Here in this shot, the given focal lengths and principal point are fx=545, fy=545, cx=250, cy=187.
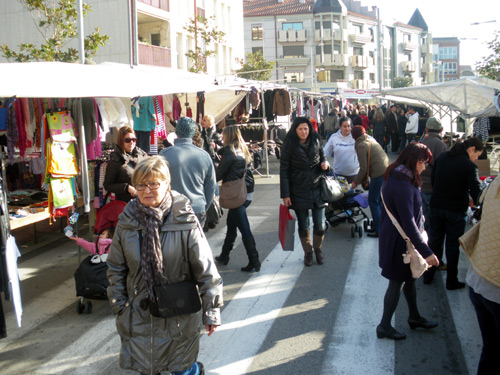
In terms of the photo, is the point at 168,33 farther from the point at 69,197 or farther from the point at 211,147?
the point at 69,197

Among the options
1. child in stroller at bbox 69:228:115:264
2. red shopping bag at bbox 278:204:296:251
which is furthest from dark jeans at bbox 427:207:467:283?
child in stroller at bbox 69:228:115:264

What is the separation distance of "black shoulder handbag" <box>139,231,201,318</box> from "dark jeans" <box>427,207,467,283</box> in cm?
367

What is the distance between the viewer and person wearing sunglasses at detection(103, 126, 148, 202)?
6.39 metres

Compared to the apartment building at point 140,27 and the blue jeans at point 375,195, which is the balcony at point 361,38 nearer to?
the apartment building at point 140,27

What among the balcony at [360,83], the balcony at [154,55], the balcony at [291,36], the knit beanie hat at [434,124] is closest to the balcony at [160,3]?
the balcony at [154,55]

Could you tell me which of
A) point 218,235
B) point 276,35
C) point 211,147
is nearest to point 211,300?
point 218,235

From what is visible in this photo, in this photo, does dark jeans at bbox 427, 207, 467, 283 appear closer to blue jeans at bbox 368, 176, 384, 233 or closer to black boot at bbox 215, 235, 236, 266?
blue jeans at bbox 368, 176, 384, 233

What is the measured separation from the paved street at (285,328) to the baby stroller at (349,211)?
3.77 ft

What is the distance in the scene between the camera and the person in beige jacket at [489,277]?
3273 mm

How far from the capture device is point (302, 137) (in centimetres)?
689

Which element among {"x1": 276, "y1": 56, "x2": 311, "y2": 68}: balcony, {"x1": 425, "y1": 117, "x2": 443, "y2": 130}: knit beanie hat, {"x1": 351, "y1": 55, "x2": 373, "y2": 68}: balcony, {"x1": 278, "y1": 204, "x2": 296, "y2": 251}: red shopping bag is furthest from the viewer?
{"x1": 351, "y1": 55, "x2": 373, "y2": 68}: balcony

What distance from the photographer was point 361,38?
71188 mm

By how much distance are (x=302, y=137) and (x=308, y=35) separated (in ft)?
205

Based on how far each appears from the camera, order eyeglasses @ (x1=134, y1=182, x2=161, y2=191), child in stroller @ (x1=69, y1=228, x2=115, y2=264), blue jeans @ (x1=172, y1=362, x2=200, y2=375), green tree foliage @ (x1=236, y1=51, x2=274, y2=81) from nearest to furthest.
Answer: eyeglasses @ (x1=134, y1=182, x2=161, y2=191), blue jeans @ (x1=172, y1=362, x2=200, y2=375), child in stroller @ (x1=69, y1=228, x2=115, y2=264), green tree foliage @ (x1=236, y1=51, x2=274, y2=81)
